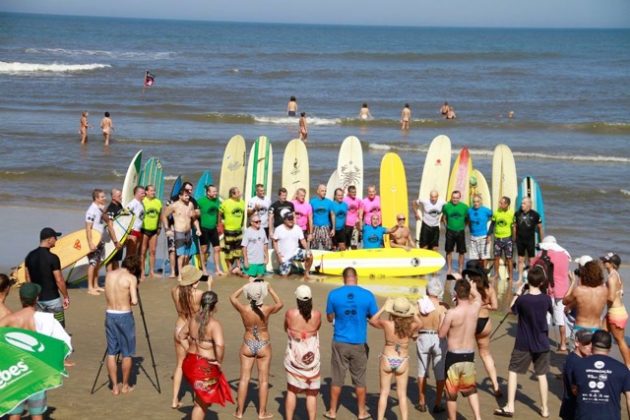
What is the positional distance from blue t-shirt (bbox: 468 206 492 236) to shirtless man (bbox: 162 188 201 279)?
401cm

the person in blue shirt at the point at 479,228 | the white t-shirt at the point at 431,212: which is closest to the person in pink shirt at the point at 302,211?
the white t-shirt at the point at 431,212

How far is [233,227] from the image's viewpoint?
13.4 metres

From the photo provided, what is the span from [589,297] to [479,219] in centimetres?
531

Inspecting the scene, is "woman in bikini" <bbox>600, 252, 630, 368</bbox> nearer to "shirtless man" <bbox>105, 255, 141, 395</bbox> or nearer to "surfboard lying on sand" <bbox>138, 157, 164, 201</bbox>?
"shirtless man" <bbox>105, 255, 141, 395</bbox>

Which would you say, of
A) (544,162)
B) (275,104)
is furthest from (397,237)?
(275,104)

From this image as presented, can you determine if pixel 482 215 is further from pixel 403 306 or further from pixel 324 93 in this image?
pixel 324 93

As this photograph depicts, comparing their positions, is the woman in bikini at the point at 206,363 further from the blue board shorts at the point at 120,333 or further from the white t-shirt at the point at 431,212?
the white t-shirt at the point at 431,212

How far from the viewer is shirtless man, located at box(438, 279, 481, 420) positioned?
787 cm

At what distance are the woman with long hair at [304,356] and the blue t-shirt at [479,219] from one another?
265 inches

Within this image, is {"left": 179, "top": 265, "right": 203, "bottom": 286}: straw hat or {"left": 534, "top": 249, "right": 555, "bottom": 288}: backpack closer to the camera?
{"left": 179, "top": 265, "right": 203, "bottom": 286}: straw hat

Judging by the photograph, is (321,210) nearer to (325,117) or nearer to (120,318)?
(120,318)

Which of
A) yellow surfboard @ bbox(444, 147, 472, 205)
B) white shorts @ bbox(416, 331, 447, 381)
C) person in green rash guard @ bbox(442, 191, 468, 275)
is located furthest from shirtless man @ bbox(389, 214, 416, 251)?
white shorts @ bbox(416, 331, 447, 381)

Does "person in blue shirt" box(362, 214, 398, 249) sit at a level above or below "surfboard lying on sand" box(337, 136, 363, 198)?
below

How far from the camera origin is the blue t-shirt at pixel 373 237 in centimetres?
1395
